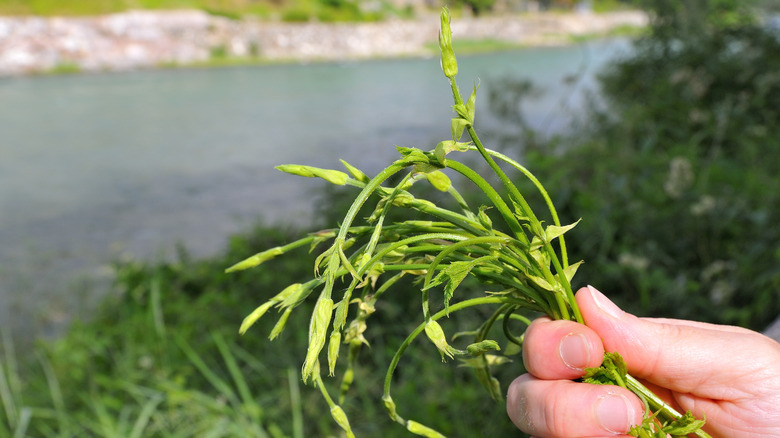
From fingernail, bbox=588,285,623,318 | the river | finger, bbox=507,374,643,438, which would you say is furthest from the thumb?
the river

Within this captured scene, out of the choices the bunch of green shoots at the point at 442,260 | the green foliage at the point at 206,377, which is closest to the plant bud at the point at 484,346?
the bunch of green shoots at the point at 442,260

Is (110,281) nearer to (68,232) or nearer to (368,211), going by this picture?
(68,232)

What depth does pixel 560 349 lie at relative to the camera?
73 centimetres

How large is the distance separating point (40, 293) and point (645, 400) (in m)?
3.97

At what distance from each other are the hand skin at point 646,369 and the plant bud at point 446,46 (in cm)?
38

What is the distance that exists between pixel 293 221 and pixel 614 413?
12.9 feet

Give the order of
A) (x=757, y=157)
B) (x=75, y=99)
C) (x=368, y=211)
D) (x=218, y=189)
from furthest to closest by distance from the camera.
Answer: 1. (x=75, y=99)
2. (x=218, y=189)
3. (x=757, y=157)
4. (x=368, y=211)

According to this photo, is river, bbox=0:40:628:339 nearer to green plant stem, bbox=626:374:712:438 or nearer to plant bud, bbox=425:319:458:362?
green plant stem, bbox=626:374:712:438

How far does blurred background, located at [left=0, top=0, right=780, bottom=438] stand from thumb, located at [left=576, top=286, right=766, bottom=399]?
3.64 ft

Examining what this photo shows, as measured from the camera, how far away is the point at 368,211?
10.2 ft

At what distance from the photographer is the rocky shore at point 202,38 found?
17.6 metres

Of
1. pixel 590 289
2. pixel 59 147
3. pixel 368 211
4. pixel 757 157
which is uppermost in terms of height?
pixel 590 289

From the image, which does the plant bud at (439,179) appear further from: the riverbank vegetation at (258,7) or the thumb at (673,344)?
the riverbank vegetation at (258,7)

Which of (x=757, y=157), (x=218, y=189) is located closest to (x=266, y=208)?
(x=218, y=189)
